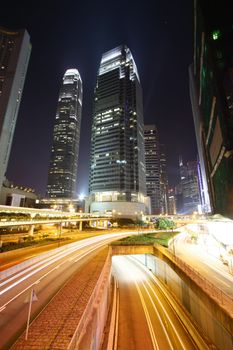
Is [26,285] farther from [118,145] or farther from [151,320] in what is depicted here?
[118,145]

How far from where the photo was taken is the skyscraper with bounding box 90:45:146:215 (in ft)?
474

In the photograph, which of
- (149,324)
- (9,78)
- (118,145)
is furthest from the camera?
(118,145)

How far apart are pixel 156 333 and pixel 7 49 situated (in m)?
166

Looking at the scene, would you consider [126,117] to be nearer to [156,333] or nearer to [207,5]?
[207,5]

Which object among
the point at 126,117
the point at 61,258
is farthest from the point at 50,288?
the point at 126,117

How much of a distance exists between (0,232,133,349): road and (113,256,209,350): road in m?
7.97

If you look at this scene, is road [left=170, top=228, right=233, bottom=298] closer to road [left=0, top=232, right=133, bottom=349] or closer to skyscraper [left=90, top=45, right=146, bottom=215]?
road [left=0, top=232, right=133, bottom=349]

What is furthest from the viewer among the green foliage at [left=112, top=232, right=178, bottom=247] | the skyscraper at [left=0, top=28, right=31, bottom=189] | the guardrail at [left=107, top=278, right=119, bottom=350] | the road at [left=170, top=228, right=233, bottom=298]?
the skyscraper at [left=0, top=28, right=31, bottom=189]

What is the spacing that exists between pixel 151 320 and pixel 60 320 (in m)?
14.0

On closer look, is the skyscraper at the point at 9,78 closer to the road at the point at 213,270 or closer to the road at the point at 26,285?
the road at the point at 26,285

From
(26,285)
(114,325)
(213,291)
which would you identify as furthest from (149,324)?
(26,285)

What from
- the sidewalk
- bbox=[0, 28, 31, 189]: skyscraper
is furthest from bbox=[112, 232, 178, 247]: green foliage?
bbox=[0, 28, 31, 189]: skyscraper

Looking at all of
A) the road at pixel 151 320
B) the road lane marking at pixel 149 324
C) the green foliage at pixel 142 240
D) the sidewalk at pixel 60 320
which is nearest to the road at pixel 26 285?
the sidewalk at pixel 60 320

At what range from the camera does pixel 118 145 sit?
151 metres
